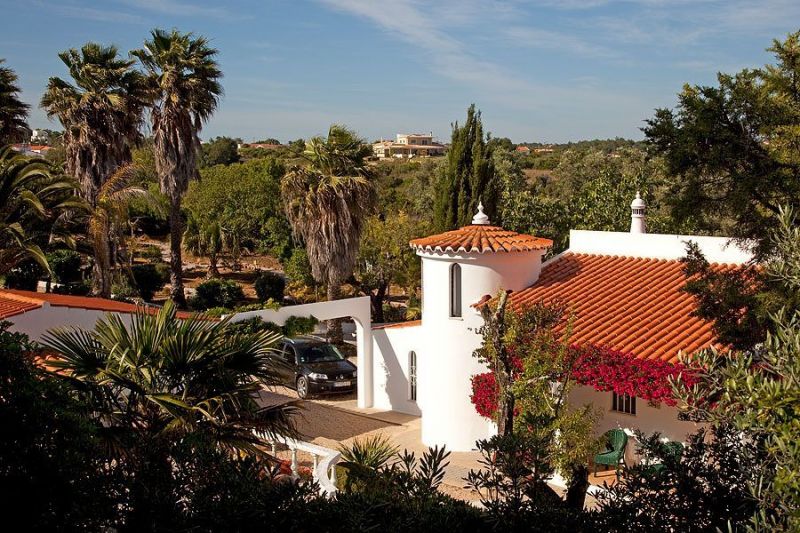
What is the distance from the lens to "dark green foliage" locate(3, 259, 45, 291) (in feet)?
95.2

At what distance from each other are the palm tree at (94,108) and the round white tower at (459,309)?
50.3 ft

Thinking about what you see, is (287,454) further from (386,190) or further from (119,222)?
(386,190)

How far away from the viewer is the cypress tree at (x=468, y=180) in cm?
2583

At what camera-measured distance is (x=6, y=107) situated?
3025 cm

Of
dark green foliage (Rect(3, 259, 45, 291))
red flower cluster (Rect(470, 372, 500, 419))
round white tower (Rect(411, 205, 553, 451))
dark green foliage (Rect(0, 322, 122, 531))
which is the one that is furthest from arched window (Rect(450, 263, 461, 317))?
dark green foliage (Rect(3, 259, 45, 291))

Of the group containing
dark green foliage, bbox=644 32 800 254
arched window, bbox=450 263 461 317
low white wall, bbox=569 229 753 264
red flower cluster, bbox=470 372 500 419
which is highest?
dark green foliage, bbox=644 32 800 254

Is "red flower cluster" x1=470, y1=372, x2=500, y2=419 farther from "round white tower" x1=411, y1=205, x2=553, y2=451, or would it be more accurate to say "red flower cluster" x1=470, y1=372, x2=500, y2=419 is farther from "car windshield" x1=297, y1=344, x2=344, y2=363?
"car windshield" x1=297, y1=344, x2=344, y2=363

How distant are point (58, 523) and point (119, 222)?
18702 mm

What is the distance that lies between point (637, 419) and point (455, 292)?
4.77 metres

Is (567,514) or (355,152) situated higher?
(355,152)

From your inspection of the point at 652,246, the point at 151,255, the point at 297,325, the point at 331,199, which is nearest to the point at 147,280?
the point at 151,255

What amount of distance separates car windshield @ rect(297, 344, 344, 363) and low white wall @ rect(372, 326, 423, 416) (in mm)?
2037

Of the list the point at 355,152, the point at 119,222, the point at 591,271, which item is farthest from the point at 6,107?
the point at 591,271

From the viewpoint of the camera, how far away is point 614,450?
1400 centimetres
